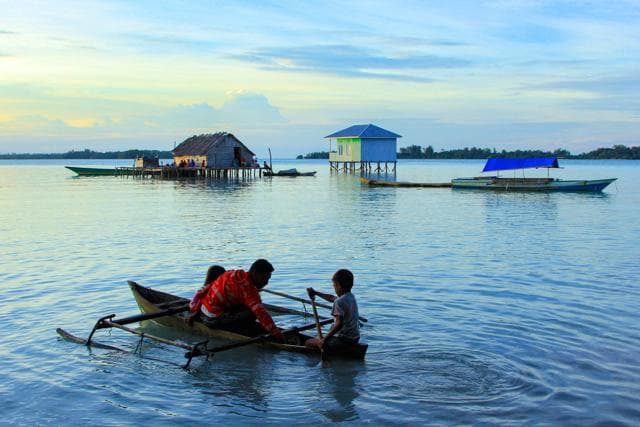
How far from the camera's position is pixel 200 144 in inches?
2427

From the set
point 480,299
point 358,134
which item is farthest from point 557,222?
point 358,134

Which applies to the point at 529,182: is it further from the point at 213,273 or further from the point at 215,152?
the point at 213,273

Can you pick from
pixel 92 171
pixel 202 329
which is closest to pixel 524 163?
pixel 202 329

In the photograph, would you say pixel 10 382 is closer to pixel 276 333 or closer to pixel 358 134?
pixel 276 333

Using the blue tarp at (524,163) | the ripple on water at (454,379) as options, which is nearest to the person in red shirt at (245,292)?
the ripple on water at (454,379)

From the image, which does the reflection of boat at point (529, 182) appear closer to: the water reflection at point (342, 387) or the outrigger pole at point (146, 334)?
the outrigger pole at point (146, 334)

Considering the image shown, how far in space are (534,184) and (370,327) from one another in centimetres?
3441

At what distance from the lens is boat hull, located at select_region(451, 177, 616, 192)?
4009cm

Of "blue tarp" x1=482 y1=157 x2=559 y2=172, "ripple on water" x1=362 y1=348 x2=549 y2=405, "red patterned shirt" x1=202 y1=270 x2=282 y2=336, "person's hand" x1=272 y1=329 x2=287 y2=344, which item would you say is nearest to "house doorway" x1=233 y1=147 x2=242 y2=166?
"blue tarp" x1=482 y1=157 x2=559 y2=172

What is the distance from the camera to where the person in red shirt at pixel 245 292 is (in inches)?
292

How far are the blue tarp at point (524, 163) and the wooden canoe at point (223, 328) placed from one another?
34133 mm

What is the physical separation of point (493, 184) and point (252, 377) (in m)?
37.4

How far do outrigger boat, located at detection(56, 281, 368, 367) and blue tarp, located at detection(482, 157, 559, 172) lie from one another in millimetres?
34057

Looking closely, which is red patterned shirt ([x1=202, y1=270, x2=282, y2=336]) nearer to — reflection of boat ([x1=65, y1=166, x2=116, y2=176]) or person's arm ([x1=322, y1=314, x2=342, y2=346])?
person's arm ([x1=322, y1=314, x2=342, y2=346])
